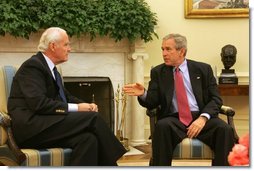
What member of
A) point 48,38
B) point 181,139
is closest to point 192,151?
point 181,139

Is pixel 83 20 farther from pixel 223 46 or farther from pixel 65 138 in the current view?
pixel 65 138

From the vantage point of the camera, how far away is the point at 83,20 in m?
4.48

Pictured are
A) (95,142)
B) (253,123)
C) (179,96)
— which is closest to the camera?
(253,123)

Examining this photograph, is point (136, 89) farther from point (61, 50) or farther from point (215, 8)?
point (215, 8)

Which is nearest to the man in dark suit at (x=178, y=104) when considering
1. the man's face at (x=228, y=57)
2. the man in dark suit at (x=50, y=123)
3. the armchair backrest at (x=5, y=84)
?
the man in dark suit at (x=50, y=123)

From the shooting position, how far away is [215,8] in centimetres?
495

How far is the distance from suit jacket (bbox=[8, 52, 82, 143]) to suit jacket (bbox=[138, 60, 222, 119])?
697 mm

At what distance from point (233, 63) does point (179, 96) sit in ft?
5.54

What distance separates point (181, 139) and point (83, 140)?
0.67m

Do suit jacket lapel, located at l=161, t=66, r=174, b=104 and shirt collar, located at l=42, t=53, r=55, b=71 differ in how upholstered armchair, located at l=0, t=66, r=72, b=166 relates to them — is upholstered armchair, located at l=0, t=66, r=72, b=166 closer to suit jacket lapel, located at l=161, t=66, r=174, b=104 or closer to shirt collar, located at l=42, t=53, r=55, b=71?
shirt collar, located at l=42, t=53, r=55, b=71

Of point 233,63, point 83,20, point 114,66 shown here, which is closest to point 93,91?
point 114,66

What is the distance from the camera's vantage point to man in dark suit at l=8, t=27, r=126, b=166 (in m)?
2.83

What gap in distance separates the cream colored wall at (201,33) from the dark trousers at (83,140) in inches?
84.4

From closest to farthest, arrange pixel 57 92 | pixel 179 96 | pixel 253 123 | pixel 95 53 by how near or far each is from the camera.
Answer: pixel 253 123
pixel 57 92
pixel 179 96
pixel 95 53
